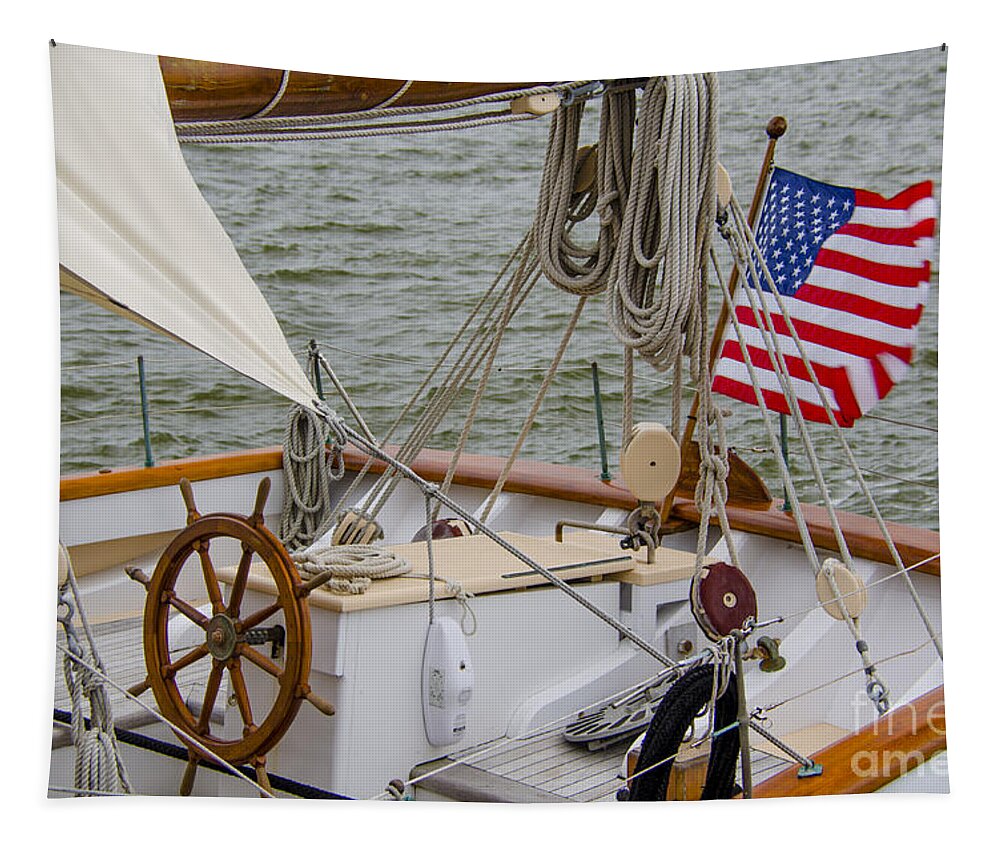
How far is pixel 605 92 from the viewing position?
6.65 feet

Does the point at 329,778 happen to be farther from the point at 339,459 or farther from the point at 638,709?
the point at 339,459

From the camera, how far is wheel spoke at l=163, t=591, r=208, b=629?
6.59 ft

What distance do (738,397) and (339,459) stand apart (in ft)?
3.29

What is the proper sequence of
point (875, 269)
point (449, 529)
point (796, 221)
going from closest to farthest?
point (875, 269) → point (796, 221) → point (449, 529)

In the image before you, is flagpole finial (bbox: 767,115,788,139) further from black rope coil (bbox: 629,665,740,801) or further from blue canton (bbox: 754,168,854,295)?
black rope coil (bbox: 629,665,740,801)

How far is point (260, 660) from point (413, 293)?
52.2 inches


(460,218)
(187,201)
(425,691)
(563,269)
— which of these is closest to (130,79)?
(187,201)

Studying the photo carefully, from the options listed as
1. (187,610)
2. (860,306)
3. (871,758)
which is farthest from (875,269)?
(187,610)

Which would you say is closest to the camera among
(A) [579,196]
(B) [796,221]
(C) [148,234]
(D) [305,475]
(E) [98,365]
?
(C) [148,234]

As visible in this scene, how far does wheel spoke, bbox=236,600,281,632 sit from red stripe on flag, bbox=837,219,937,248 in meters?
1.18

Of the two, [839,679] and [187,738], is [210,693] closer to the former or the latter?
[187,738]

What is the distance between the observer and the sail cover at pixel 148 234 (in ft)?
5.82

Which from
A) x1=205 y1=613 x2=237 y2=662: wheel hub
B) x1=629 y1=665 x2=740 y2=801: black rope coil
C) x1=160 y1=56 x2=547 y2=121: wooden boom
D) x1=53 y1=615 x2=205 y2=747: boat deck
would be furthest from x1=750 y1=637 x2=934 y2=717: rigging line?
x1=160 y1=56 x2=547 y2=121: wooden boom

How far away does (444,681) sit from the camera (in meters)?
2.04
